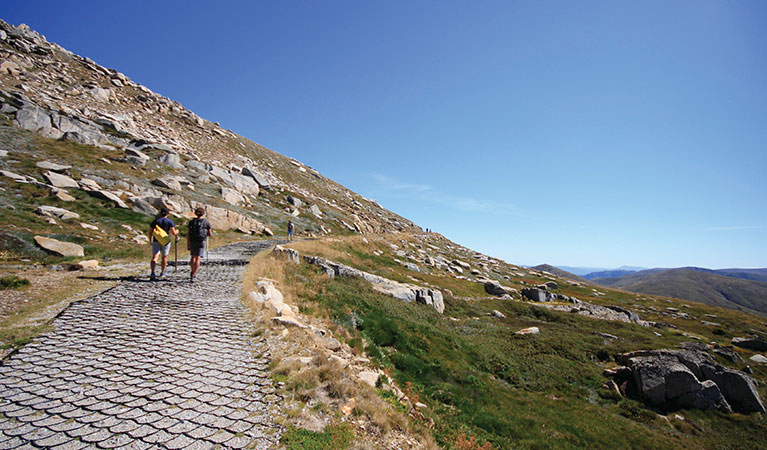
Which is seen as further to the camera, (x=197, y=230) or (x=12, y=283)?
(x=197, y=230)

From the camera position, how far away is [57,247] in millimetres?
16406

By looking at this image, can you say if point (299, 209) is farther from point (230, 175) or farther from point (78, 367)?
point (78, 367)

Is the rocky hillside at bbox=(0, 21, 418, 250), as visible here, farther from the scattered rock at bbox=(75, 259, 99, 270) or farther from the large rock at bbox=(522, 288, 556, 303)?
the large rock at bbox=(522, 288, 556, 303)

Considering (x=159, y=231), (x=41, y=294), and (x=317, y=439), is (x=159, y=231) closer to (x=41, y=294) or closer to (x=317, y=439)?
(x=41, y=294)

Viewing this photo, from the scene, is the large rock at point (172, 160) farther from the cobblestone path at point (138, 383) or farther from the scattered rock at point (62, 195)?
the cobblestone path at point (138, 383)

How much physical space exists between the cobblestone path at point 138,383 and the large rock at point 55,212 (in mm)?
18243

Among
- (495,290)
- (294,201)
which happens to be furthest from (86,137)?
(495,290)

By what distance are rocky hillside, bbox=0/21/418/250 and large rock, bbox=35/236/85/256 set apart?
539 cm

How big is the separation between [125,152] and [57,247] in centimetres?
3320

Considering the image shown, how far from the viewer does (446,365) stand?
15.6m

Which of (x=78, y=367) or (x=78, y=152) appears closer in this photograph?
(x=78, y=367)

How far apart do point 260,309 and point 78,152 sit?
4309 centimetres

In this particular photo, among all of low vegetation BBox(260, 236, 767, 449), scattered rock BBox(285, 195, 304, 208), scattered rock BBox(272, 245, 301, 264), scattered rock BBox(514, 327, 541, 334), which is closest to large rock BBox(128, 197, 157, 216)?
scattered rock BBox(272, 245, 301, 264)

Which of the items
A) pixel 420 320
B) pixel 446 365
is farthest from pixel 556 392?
pixel 420 320
